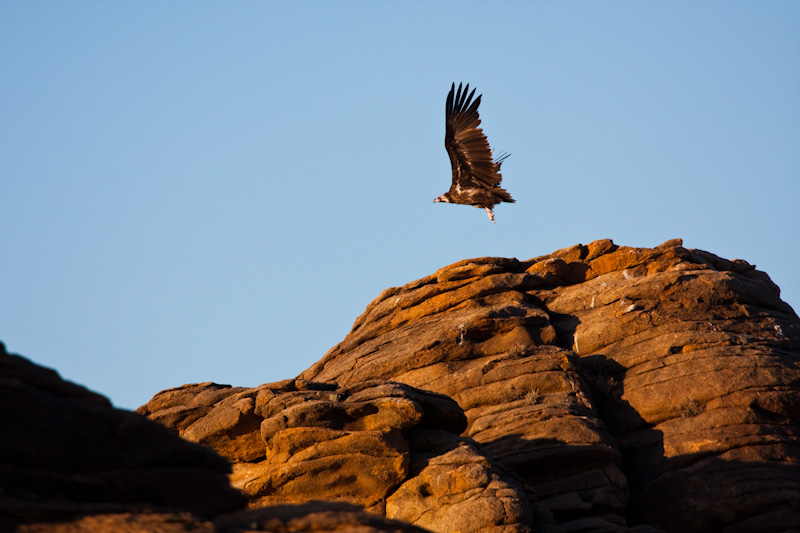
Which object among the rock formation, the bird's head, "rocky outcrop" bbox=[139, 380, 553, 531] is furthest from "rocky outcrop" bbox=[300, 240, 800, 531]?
the bird's head

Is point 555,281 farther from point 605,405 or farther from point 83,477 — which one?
point 83,477

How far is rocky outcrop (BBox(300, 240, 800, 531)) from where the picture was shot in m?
15.4

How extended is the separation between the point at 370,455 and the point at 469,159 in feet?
37.6

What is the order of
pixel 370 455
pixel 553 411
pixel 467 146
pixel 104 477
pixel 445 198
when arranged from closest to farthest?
pixel 104 477 → pixel 370 455 → pixel 553 411 → pixel 467 146 → pixel 445 198

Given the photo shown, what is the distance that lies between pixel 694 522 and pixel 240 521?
445 inches

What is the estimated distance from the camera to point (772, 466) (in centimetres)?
1541

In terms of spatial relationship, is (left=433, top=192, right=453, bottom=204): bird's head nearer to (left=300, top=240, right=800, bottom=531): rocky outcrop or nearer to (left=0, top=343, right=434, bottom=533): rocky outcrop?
(left=300, top=240, right=800, bottom=531): rocky outcrop

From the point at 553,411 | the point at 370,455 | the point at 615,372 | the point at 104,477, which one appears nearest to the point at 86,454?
the point at 104,477

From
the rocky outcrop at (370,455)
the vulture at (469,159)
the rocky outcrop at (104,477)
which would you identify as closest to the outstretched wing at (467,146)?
the vulture at (469,159)

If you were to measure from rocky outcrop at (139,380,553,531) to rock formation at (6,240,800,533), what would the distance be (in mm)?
36

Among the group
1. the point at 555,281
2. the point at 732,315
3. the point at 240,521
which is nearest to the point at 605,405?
the point at 732,315

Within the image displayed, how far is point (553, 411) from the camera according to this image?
1669 cm

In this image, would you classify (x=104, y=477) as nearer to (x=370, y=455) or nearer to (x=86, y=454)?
(x=86, y=454)

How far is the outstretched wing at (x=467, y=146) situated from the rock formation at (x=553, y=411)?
278 centimetres
